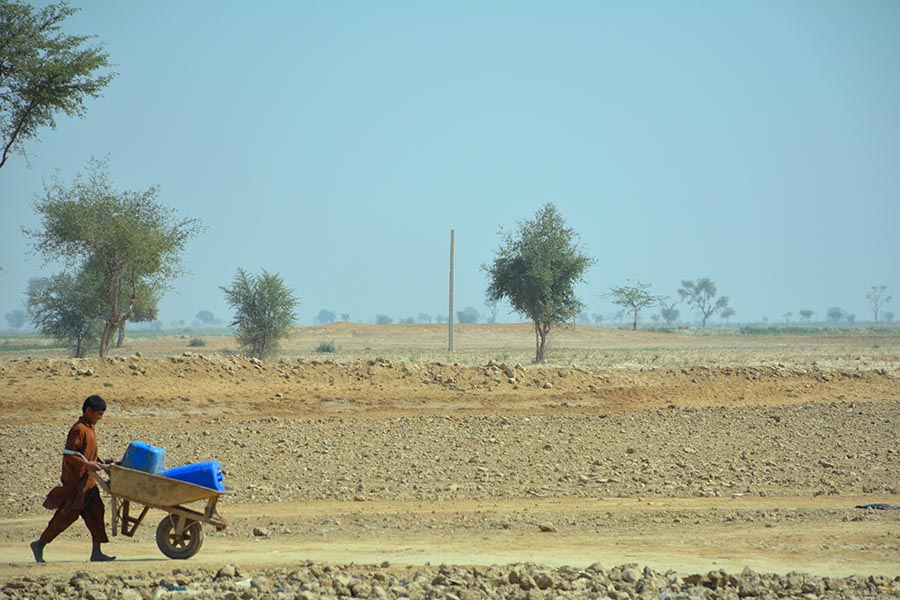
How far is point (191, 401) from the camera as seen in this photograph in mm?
23672

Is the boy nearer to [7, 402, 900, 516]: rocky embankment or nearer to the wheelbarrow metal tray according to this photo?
the wheelbarrow metal tray

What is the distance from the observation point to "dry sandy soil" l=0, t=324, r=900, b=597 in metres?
11.5

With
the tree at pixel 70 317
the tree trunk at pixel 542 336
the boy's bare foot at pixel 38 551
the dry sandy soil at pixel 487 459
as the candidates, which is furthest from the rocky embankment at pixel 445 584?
the tree at pixel 70 317

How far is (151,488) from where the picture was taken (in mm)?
10258

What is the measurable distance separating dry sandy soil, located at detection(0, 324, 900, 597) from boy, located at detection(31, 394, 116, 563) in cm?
40

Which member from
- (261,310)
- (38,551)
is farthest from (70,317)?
(38,551)

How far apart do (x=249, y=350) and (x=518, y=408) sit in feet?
86.4

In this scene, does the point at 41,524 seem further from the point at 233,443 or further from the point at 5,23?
the point at 5,23

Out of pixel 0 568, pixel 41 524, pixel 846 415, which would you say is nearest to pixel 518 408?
pixel 846 415

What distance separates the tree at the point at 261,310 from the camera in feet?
158

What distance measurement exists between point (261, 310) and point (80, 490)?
38362 mm

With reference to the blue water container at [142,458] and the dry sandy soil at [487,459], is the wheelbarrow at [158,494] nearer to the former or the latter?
the blue water container at [142,458]

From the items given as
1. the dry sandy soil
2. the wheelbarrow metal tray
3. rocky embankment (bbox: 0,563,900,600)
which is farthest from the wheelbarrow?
rocky embankment (bbox: 0,563,900,600)

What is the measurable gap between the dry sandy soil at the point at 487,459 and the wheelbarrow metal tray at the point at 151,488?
2.33 feet
